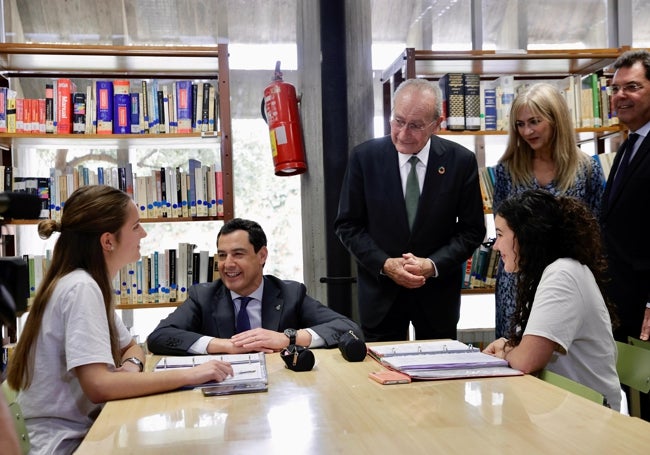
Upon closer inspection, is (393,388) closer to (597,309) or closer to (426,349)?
(426,349)

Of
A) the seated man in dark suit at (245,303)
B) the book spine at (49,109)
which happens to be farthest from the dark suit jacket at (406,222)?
the book spine at (49,109)

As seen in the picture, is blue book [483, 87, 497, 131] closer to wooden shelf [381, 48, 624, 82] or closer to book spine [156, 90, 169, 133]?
wooden shelf [381, 48, 624, 82]

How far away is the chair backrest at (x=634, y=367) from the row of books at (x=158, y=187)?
93.3 inches

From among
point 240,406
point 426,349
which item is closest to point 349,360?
point 426,349

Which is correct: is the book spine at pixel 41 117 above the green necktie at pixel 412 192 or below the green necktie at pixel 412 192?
above

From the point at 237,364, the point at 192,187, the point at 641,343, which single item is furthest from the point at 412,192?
the point at 192,187

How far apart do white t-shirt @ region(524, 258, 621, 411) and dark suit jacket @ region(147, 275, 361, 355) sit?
728mm

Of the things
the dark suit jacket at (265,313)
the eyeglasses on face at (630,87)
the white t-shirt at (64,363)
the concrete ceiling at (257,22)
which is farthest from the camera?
the concrete ceiling at (257,22)

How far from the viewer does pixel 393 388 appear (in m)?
1.71

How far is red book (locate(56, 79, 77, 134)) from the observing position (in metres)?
3.80

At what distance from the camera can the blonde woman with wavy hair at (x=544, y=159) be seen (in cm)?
280

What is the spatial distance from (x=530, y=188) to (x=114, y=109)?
7.76 feet

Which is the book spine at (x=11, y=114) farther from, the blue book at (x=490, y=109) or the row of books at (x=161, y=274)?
the blue book at (x=490, y=109)

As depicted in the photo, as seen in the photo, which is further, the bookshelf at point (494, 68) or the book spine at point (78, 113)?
the bookshelf at point (494, 68)
